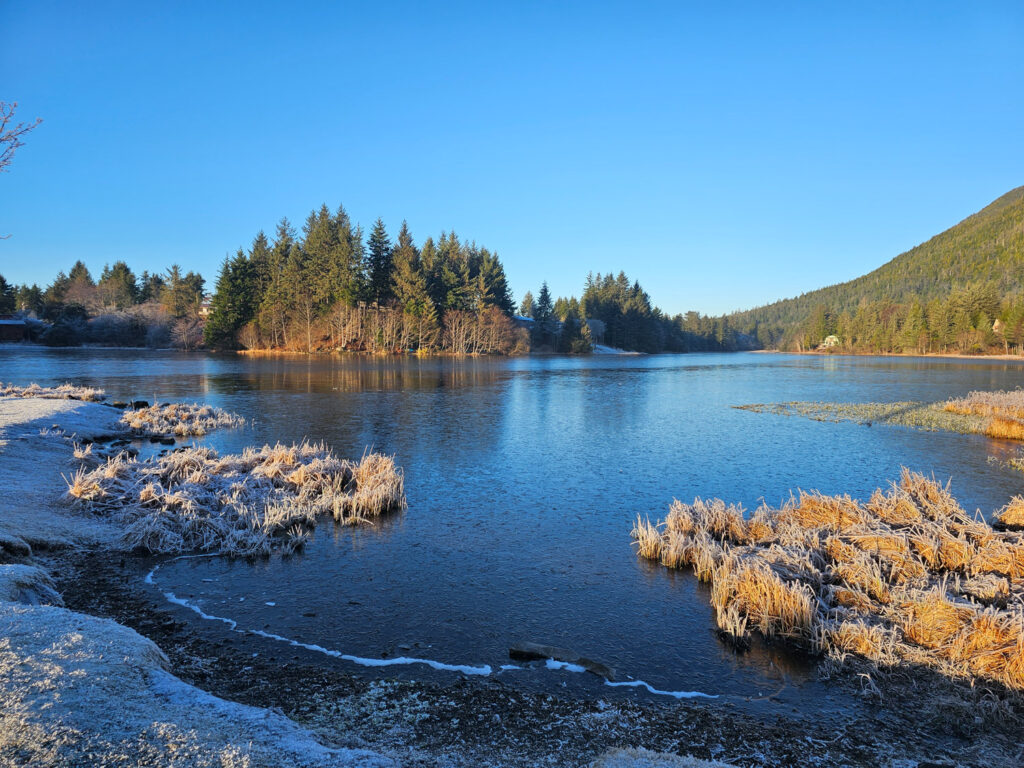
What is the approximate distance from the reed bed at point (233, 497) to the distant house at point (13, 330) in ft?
348

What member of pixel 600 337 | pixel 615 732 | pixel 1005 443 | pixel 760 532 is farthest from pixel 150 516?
pixel 600 337

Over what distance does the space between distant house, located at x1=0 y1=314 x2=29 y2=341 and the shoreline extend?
382ft

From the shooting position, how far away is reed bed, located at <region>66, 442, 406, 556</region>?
11297 millimetres

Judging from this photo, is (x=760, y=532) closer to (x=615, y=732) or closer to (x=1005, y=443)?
(x=615, y=732)

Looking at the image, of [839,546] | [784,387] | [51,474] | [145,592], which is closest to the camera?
[145,592]

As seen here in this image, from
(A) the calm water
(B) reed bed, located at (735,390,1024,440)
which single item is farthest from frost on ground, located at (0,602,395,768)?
(B) reed bed, located at (735,390,1024,440)

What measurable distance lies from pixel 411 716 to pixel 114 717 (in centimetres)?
264

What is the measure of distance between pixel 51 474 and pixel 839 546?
17.8 m

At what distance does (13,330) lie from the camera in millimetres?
95250

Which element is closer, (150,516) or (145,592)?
(145,592)

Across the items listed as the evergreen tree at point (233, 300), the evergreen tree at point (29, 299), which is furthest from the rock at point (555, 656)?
the evergreen tree at point (29, 299)

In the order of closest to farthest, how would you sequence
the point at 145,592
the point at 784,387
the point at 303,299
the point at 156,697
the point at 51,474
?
1. the point at 156,697
2. the point at 145,592
3. the point at 51,474
4. the point at 784,387
5. the point at 303,299

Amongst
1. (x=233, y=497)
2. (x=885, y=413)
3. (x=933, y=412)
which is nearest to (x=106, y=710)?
(x=233, y=497)

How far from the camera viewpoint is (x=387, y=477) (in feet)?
48.0
